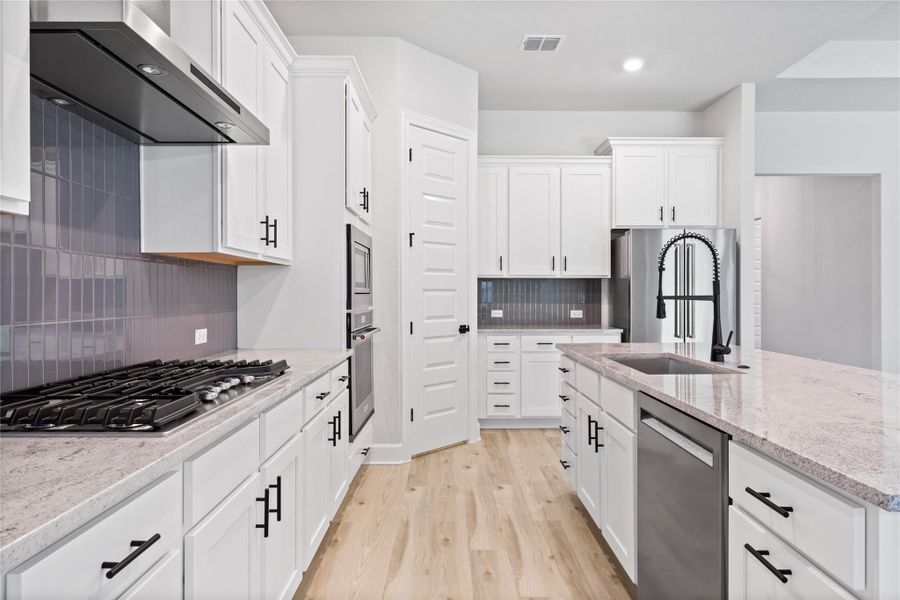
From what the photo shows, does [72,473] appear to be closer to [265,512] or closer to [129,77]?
[265,512]

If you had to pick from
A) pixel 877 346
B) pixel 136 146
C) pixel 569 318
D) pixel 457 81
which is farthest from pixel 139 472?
pixel 877 346

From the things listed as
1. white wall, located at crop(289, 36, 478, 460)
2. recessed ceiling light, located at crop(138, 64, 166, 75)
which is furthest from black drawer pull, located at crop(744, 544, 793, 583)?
white wall, located at crop(289, 36, 478, 460)

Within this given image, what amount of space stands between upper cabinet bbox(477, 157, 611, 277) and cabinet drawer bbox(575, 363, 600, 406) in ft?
7.21

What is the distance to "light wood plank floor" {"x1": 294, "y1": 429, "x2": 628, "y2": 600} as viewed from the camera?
2125 millimetres

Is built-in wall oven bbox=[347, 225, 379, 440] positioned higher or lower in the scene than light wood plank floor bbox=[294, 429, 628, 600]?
higher

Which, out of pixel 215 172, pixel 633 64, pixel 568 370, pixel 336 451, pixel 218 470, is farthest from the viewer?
pixel 633 64

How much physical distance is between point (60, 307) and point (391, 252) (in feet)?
7.34

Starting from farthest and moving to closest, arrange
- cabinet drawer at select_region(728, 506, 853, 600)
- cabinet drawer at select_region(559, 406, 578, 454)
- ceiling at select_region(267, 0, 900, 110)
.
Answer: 1. ceiling at select_region(267, 0, 900, 110)
2. cabinet drawer at select_region(559, 406, 578, 454)
3. cabinet drawer at select_region(728, 506, 853, 600)

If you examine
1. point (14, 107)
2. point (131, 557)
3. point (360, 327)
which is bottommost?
point (131, 557)

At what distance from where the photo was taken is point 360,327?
10.1 feet

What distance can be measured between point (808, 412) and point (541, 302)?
385 centimetres

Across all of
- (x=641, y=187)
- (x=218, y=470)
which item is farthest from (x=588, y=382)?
(x=641, y=187)

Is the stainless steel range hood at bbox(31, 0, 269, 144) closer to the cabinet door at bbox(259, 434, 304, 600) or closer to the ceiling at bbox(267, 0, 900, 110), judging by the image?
the cabinet door at bbox(259, 434, 304, 600)

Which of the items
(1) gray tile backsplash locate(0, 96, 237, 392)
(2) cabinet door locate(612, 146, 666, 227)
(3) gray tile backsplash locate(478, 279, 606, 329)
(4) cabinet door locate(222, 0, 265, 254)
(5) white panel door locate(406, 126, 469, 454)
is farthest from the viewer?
(3) gray tile backsplash locate(478, 279, 606, 329)
